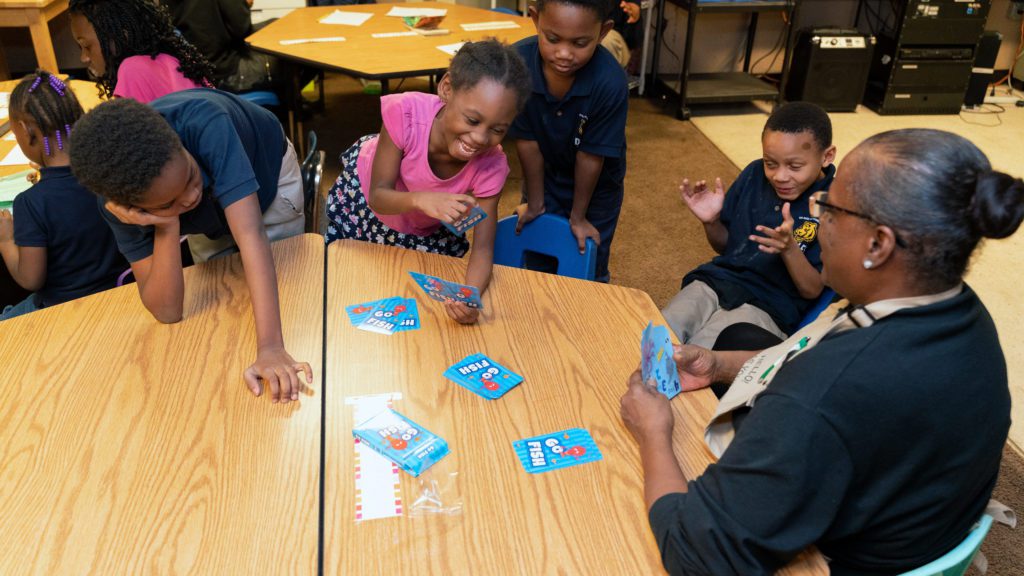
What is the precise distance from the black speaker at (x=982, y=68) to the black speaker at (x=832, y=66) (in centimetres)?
87

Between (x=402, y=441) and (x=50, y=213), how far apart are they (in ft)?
4.40

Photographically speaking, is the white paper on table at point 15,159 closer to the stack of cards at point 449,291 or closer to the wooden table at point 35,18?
the stack of cards at point 449,291

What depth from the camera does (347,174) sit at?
2262 mm

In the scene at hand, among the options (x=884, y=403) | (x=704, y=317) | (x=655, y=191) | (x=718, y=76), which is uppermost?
(x=884, y=403)

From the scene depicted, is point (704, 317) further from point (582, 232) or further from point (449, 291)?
point (449, 291)

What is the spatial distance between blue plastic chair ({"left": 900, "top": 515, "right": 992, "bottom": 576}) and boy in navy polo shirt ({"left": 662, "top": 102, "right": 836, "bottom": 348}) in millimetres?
896

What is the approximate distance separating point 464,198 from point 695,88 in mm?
4422

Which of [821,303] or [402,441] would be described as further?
[821,303]

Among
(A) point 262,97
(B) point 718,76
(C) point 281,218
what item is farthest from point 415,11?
(C) point 281,218

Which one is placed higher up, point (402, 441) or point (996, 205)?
point (996, 205)

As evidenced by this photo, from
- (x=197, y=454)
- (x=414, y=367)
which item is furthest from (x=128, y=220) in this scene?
(x=414, y=367)

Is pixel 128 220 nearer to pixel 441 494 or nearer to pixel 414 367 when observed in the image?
pixel 414 367

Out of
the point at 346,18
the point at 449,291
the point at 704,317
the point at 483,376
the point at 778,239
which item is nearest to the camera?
the point at 483,376

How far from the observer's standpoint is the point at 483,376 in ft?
4.81
